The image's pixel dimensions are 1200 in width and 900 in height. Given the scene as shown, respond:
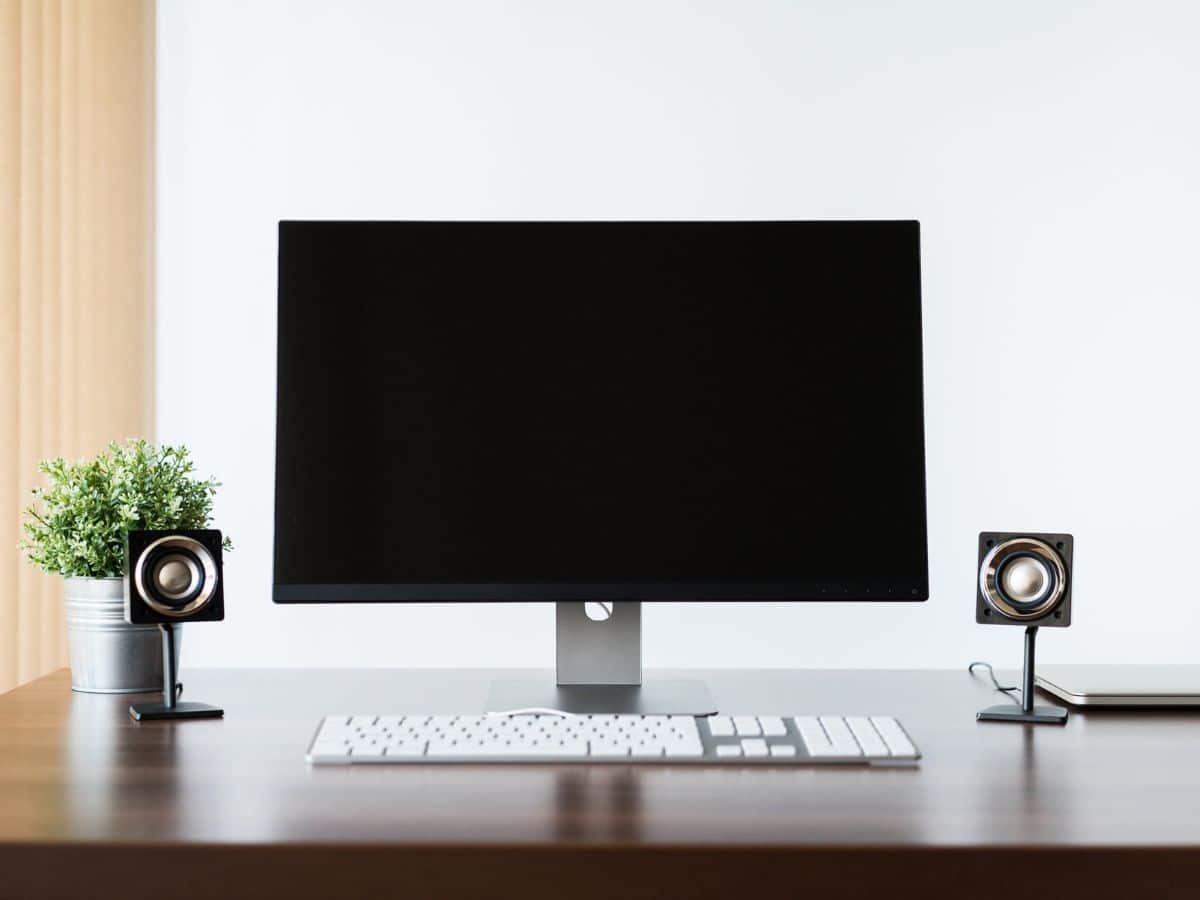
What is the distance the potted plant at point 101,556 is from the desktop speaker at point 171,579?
0.29ft

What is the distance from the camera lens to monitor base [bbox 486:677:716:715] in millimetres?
1223

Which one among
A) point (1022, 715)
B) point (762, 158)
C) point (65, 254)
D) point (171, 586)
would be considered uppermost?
point (762, 158)

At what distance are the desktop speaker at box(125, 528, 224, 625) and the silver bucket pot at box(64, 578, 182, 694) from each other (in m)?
0.08

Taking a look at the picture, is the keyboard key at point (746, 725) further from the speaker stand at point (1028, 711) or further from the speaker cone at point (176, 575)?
the speaker cone at point (176, 575)

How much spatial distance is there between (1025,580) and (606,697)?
1.56 feet

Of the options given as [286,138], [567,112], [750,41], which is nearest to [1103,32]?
[750,41]

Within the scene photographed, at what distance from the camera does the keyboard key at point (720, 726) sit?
1073mm

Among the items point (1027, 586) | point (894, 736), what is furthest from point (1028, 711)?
point (894, 736)

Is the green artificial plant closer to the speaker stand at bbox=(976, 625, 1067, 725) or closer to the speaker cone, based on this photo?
the speaker cone

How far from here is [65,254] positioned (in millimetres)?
2168

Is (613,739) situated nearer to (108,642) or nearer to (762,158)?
(108,642)

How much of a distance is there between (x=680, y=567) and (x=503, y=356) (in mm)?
311

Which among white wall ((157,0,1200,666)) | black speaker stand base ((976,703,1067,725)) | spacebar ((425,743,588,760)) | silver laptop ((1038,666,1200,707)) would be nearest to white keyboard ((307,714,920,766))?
spacebar ((425,743,588,760))

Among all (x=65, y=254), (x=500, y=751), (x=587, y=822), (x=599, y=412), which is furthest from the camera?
(x=65, y=254)
